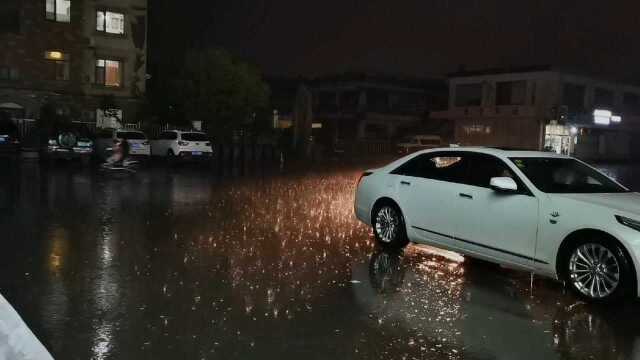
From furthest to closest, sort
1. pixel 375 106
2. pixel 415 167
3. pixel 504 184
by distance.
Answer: pixel 375 106 < pixel 415 167 < pixel 504 184

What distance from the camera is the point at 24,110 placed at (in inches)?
1551

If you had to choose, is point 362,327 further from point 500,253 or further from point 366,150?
point 366,150

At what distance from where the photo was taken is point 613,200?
7379mm

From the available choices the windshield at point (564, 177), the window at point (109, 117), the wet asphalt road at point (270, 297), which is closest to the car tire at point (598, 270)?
the wet asphalt road at point (270, 297)

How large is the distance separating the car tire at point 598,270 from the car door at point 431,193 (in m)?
1.68

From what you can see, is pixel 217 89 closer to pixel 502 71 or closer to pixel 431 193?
pixel 502 71

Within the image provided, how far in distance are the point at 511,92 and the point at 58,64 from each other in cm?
3582

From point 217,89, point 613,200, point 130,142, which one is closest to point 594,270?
point 613,200

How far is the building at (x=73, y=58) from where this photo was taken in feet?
128

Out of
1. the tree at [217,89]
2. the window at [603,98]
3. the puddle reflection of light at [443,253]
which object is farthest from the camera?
the window at [603,98]

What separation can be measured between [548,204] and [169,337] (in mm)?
4248

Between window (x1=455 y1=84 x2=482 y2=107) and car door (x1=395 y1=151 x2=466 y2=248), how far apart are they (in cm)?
5242

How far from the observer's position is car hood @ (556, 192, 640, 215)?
7.05 metres

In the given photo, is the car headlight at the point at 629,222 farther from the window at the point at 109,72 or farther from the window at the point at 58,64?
the window at the point at 109,72
